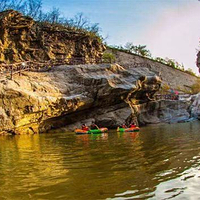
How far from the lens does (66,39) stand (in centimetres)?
3412

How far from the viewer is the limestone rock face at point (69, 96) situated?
19.5m

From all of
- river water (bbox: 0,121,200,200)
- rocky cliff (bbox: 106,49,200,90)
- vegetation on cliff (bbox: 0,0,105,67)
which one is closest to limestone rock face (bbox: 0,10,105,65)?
vegetation on cliff (bbox: 0,0,105,67)

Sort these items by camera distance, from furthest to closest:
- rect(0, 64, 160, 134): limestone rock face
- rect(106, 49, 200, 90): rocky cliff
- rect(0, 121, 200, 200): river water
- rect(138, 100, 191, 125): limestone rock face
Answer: rect(106, 49, 200, 90): rocky cliff → rect(138, 100, 191, 125): limestone rock face → rect(0, 64, 160, 134): limestone rock face → rect(0, 121, 200, 200): river water

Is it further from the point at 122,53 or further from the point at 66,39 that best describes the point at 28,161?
the point at 122,53

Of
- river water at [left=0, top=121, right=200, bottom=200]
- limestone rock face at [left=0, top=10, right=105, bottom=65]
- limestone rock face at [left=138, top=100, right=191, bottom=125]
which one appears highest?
limestone rock face at [left=0, top=10, right=105, bottom=65]

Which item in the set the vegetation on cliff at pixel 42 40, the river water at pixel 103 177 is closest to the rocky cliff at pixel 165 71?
the vegetation on cliff at pixel 42 40

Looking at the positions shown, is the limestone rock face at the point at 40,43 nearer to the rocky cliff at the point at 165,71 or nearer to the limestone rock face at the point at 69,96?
the limestone rock face at the point at 69,96

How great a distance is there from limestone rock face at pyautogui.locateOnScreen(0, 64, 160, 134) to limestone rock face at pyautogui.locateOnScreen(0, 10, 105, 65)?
4.72 m

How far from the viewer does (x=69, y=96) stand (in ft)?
76.9

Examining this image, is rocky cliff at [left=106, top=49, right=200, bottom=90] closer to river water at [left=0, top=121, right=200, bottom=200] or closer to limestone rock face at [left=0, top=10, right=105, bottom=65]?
limestone rock face at [left=0, top=10, right=105, bottom=65]

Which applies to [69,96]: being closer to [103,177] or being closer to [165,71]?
[103,177]

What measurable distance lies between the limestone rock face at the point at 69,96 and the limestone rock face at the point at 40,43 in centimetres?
472

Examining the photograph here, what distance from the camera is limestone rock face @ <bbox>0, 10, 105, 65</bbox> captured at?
90.2 ft

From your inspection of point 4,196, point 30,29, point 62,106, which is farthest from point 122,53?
point 4,196
